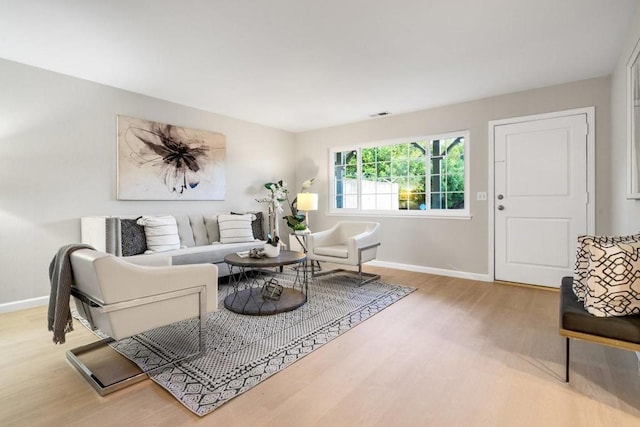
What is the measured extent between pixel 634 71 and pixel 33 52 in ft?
16.0

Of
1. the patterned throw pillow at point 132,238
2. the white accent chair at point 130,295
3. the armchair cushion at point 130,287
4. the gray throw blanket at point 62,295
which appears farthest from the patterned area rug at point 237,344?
the patterned throw pillow at point 132,238

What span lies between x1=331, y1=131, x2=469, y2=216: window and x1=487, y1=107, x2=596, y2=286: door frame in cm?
31

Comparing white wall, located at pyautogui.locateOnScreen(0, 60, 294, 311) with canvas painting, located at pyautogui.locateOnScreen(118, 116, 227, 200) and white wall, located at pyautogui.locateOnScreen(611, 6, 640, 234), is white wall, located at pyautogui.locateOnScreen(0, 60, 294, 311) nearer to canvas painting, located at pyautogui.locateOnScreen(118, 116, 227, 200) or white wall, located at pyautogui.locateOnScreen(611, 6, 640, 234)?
canvas painting, located at pyautogui.locateOnScreen(118, 116, 227, 200)

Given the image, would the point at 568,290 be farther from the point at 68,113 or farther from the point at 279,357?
the point at 68,113

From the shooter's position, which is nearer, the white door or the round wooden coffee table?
the round wooden coffee table

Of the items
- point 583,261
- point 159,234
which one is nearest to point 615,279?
point 583,261

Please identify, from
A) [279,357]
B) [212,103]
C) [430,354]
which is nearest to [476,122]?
[430,354]

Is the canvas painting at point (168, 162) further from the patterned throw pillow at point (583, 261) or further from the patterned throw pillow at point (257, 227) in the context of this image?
the patterned throw pillow at point (583, 261)

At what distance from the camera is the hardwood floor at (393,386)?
60.7 inches

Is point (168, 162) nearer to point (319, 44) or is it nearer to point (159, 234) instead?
point (159, 234)

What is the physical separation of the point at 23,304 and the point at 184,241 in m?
1.59

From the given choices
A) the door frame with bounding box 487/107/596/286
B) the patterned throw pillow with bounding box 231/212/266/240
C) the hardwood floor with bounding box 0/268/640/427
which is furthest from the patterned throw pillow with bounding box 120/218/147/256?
the door frame with bounding box 487/107/596/286

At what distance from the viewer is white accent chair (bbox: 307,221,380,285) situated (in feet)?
12.7

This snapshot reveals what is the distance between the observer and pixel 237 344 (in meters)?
2.30
